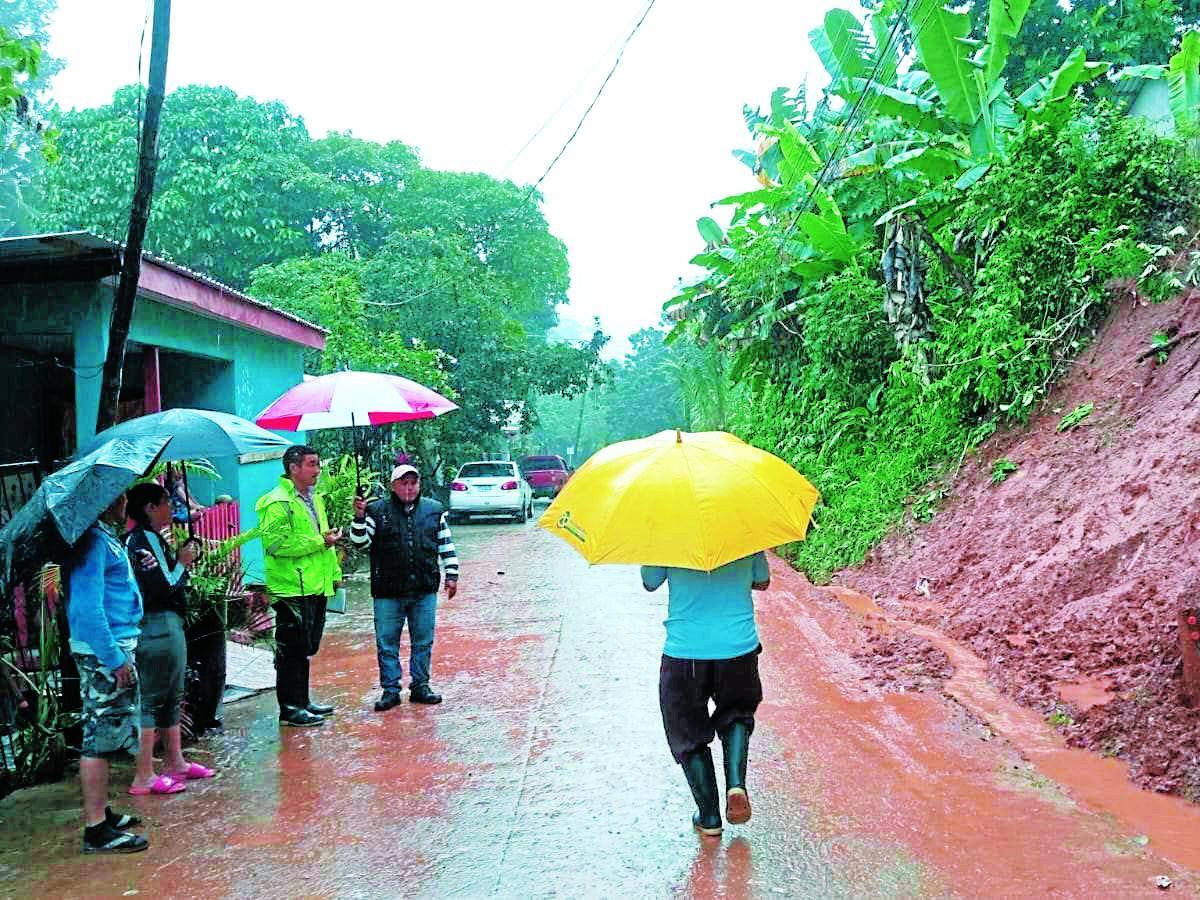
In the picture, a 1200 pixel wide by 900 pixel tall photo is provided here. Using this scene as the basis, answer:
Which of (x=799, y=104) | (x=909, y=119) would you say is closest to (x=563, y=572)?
(x=909, y=119)

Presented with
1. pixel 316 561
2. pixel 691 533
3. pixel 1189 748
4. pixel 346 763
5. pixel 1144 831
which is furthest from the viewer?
pixel 316 561

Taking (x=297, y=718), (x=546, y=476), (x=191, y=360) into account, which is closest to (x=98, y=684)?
(x=297, y=718)

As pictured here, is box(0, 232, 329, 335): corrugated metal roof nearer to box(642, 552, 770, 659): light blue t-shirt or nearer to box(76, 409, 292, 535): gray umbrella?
box(76, 409, 292, 535): gray umbrella

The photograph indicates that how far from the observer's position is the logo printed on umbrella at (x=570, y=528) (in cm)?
443

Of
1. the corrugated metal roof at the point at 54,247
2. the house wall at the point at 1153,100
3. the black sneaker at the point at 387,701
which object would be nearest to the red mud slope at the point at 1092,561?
the black sneaker at the point at 387,701

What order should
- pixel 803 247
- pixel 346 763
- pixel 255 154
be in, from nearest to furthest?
pixel 346 763, pixel 803 247, pixel 255 154

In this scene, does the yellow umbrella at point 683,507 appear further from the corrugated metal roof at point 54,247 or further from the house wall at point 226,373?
the house wall at point 226,373

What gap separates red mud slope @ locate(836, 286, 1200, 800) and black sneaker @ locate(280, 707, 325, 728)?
4.04 metres

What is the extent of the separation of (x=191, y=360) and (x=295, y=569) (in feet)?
20.7

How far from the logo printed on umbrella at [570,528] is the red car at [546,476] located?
2855 cm

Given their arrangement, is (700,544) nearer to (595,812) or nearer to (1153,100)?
(595,812)

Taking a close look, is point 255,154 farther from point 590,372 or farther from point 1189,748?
point 1189,748

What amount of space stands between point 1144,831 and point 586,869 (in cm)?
245

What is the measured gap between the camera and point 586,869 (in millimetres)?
4453
